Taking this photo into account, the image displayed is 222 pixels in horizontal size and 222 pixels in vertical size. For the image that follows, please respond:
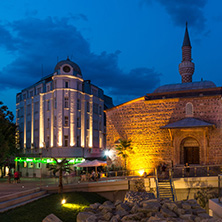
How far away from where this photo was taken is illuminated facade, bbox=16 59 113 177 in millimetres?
37875

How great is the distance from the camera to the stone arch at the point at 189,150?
26250mm

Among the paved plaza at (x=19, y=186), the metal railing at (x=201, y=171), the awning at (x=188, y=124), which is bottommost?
the paved plaza at (x=19, y=186)

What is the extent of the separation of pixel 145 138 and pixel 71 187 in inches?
346

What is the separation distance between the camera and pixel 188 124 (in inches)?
981

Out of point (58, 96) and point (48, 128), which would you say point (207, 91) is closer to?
point (58, 96)

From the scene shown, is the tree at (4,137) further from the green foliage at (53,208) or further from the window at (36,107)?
the green foliage at (53,208)

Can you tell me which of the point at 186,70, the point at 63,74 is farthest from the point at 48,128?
the point at 186,70

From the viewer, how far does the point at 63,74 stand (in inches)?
1495

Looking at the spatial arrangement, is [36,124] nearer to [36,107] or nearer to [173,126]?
[36,107]

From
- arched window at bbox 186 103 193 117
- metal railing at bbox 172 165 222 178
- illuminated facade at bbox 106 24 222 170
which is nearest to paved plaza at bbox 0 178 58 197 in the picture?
illuminated facade at bbox 106 24 222 170

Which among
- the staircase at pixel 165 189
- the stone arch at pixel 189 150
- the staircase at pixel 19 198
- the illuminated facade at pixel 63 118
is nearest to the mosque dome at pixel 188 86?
the stone arch at pixel 189 150

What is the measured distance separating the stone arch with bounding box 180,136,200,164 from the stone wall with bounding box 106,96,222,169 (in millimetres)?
416

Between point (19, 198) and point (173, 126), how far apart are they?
1359 cm

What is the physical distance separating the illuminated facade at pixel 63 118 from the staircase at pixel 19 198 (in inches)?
630
